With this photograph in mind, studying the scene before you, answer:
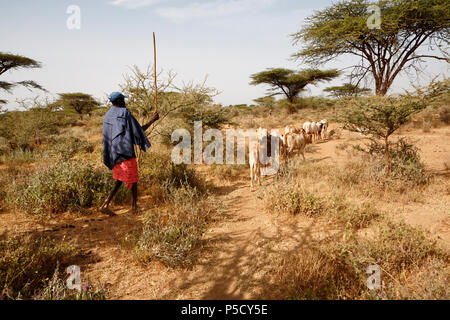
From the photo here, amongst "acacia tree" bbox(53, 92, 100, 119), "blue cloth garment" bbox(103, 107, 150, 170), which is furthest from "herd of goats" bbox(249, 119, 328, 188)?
"acacia tree" bbox(53, 92, 100, 119)

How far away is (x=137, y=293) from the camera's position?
6.93 feet

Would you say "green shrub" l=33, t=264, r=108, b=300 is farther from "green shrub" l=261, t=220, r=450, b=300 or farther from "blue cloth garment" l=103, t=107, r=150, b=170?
"blue cloth garment" l=103, t=107, r=150, b=170

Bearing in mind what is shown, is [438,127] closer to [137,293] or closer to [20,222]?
[137,293]

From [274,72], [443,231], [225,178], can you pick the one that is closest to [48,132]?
[225,178]

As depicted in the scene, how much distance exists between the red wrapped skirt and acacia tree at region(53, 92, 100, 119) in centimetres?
2275

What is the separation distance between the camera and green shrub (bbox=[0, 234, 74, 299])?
76.4 inches

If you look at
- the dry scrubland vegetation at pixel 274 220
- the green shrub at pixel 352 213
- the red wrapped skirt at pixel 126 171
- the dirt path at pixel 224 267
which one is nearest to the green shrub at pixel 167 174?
the dry scrubland vegetation at pixel 274 220

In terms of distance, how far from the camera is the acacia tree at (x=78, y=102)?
23472mm

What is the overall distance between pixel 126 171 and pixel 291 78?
20.2 metres

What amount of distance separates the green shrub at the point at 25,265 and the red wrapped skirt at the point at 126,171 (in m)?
1.24

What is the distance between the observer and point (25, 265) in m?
2.15

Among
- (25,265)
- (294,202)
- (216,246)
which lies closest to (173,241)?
(216,246)

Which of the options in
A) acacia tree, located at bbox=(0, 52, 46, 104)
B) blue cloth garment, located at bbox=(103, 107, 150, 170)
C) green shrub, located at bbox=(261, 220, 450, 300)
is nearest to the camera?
green shrub, located at bbox=(261, 220, 450, 300)

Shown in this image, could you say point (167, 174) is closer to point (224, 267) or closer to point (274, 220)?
point (274, 220)
